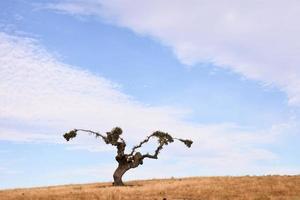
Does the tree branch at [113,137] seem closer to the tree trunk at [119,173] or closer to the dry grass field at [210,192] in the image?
the tree trunk at [119,173]

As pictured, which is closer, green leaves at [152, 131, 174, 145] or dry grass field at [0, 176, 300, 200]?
dry grass field at [0, 176, 300, 200]

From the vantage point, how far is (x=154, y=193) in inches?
1793

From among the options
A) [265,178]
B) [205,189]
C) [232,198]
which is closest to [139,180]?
[265,178]

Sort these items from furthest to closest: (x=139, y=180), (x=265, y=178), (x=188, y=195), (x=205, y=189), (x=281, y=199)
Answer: (x=139, y=180), (x=265, y=178), (x=205, y=189), (x=188, y=195), (x=281, y=199)

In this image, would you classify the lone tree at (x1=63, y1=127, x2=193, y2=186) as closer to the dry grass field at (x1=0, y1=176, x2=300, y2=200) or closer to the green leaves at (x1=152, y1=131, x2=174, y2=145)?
the green leaves at (x1=152, y1=131, x2=174, y2=145)

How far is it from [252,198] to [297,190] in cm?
676

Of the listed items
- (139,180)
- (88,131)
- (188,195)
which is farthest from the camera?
(139,180)

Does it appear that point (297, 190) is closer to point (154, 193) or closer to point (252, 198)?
point (252, 198)

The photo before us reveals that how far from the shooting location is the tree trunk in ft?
198

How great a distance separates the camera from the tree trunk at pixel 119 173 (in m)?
60.2

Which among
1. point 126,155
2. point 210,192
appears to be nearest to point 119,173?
point 126,155

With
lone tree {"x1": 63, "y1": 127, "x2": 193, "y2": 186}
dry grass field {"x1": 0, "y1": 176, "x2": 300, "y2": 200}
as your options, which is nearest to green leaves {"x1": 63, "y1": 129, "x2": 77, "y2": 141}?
lone tree {"x1": 63, "y1": 127, "x2": 193, "y2": 186}

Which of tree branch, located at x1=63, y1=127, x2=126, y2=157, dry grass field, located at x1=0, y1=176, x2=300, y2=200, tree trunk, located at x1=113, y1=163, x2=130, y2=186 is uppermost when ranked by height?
tree branch, located at x1=63, y1=127, x2=126, y2=157

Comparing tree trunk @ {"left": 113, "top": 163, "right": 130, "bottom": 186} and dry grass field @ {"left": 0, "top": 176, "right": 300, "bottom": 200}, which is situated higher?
tree trunk @ {"left": 113, "top": 163, "right": 130, "bottom": 186}
